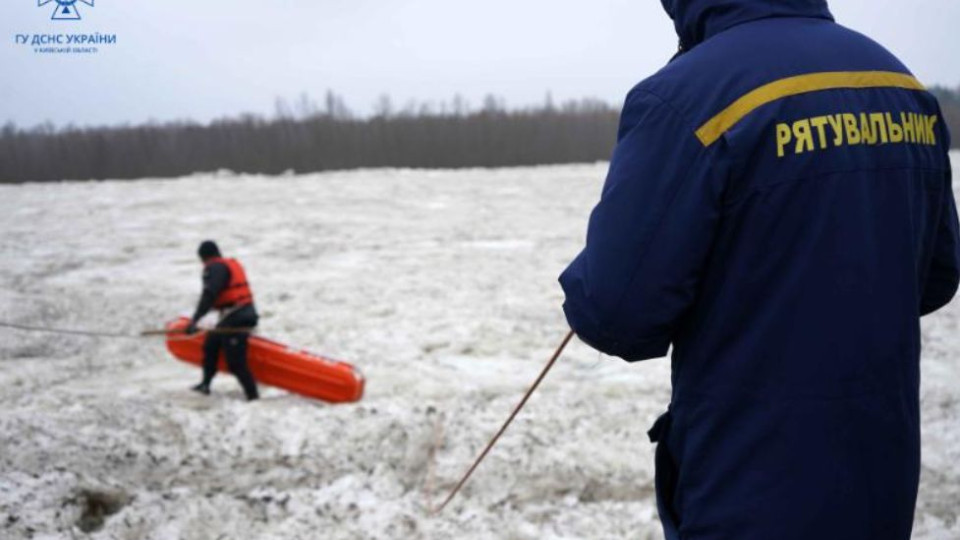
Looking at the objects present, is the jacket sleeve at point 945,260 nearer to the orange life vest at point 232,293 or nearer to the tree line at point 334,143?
the orange life vest at point 232,293

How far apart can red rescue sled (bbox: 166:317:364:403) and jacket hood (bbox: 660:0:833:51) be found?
522cm

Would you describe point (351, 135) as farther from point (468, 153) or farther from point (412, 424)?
point (412, 424)

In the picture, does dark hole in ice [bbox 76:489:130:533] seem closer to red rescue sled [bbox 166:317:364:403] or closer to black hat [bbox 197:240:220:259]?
red rescue sled [bbox 166:317:364:403]

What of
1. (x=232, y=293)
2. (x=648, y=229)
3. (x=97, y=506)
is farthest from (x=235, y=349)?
(x=648, y=229)

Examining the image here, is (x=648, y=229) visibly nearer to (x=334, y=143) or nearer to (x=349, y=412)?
(x=349, y=412)

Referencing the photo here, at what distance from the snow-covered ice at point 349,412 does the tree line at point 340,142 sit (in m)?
37.6

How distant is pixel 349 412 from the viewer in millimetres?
5867

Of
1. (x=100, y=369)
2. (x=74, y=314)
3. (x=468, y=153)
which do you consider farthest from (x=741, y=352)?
(x=468, y=153)

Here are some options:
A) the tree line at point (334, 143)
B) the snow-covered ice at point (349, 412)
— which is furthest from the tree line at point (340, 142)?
the snow-covered ice at point (349, 412)

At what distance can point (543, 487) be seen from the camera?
470 centimetres

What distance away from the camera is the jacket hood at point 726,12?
1.49 metres

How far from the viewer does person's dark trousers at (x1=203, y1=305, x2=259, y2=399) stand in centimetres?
673

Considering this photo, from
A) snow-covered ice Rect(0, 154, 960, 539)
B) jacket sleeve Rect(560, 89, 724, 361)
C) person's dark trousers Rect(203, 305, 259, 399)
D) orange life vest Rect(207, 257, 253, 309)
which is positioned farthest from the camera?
orange life vest Rect(207, 257, 253, 309)

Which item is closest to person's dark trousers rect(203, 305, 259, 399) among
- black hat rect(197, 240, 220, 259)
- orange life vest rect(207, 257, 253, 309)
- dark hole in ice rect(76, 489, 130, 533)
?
orange life vest rect(207, 257, 253, 309)
